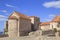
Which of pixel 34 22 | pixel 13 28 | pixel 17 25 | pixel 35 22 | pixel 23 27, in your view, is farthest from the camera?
pixel 35 22

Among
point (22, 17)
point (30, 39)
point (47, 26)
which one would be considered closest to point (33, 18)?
point (47, 26)

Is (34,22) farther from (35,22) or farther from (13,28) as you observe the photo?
(13,28)

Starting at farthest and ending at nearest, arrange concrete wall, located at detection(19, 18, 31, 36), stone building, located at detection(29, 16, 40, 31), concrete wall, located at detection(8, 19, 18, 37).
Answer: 1. stone building, located at detection(29, 16, 40, 31)
2. concrete wall, located at detection(19, 18, 31, 36)
3. concrete wall, located at detection(8, 19, 18, 37)

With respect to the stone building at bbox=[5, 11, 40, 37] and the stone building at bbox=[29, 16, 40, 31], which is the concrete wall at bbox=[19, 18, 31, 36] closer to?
the stone building at bbox=[5, 11, 40, 37]

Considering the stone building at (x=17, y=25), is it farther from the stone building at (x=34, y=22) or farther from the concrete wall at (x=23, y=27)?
the stone building at (x=34, y=22)

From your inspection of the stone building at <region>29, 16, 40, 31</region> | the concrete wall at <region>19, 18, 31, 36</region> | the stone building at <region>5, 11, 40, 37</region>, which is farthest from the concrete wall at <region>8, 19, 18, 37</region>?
the stone building at <region>29, 16, 40, 31</region>

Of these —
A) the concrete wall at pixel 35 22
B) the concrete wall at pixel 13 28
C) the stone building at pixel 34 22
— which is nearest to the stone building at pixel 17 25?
the concrete wall at pixel 13 28

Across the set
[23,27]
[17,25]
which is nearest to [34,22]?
[23,27]

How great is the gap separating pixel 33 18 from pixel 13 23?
38.5ft

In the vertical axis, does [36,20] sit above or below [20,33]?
above

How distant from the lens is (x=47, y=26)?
186 ft

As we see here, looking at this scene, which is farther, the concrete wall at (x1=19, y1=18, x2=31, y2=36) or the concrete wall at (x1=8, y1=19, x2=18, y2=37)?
the concrete wall at (x1=19, y1=18, x2=31, y2=36)

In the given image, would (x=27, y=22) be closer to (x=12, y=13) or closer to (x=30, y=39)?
(x=12, y=13)

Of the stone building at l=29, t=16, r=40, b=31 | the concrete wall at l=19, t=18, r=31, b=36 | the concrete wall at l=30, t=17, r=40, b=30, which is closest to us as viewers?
the concrete wall at l=19, t=18, r=31, b=36
